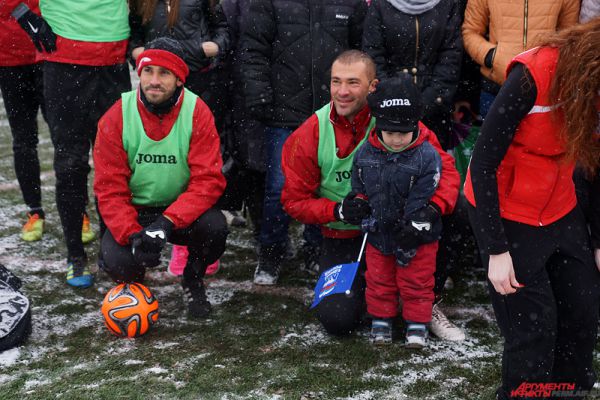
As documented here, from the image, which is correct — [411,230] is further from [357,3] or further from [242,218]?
[242,218]

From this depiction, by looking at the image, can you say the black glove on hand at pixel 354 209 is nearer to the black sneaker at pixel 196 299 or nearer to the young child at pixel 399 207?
the young child at pixel 399 207

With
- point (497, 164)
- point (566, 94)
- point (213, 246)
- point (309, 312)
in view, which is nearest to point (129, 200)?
point (213, 246)

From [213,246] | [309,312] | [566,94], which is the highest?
[566,94]

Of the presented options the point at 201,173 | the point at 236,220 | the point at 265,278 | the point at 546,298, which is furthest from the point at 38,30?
the point at 546,298

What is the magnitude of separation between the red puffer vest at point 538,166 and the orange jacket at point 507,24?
70.1 inches

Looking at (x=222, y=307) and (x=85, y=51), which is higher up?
(x=85, y=51)

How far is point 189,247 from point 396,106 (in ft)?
4.92

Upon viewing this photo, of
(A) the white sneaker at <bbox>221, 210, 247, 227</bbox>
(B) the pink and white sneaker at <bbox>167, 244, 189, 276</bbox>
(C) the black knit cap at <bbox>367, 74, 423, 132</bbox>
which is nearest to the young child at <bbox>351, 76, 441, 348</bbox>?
(C) the black knit cap at <bbox>367, 74, 423, 132</bbox>

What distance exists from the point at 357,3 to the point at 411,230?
173 cm

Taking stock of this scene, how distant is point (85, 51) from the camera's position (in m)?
4.59

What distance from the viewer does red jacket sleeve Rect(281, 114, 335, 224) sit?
4.21 metres

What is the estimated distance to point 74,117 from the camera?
4688mm

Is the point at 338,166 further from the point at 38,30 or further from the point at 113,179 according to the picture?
the point at 38,30

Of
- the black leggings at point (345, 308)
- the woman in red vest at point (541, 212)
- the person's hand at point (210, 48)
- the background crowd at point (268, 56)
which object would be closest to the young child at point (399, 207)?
the black leggings at point (345, 308)
